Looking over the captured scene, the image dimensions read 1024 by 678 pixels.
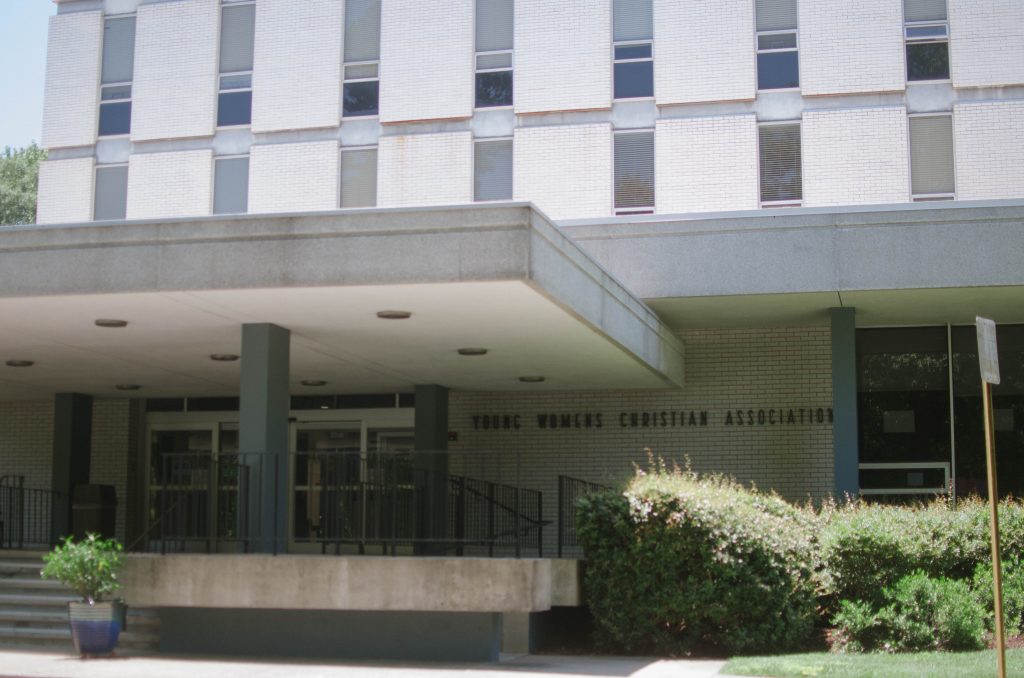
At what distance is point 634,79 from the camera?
27.5 meters

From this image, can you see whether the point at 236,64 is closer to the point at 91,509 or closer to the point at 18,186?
the point at 91,509

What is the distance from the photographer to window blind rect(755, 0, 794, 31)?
26969 millimetres

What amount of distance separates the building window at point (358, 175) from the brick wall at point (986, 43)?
12.4m

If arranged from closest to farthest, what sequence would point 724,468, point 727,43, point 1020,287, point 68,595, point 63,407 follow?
point 68,595 < point 1020,287 < point 724,468 < point 63,407 < point 727,43

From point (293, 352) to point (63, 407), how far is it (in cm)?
779

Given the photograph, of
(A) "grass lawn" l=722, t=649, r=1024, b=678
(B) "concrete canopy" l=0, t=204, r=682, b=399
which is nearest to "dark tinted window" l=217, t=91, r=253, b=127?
(B) "concrete canopy" l=0, t=204, r=682, b=399

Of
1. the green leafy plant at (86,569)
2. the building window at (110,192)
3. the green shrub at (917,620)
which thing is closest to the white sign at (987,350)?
the green shrub at (917,620)

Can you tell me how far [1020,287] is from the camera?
17484 millimetres

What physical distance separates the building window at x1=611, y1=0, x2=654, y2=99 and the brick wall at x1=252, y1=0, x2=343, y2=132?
6262 millimetres

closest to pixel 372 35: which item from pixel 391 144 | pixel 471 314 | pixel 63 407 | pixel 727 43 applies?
pixel 391 144

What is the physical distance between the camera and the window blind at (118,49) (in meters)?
30.7

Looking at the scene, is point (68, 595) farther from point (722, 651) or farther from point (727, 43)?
point (727, 43)

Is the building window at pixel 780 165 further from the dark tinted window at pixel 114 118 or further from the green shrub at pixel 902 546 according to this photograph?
the dark tinted window at pixel 114 118

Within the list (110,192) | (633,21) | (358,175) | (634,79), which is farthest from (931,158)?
(110,192)
